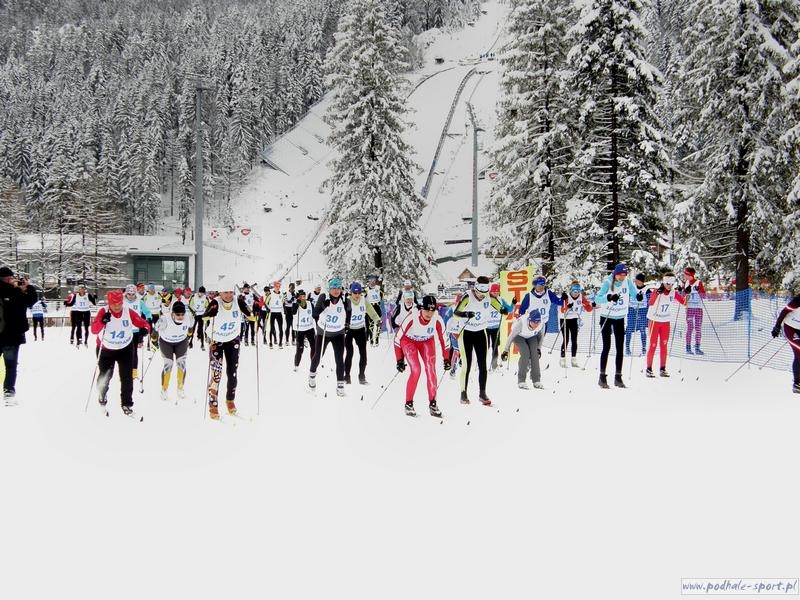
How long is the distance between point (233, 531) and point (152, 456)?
276 cm

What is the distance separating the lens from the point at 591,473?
636 centimetres

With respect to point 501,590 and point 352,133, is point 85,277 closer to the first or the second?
point 352,133

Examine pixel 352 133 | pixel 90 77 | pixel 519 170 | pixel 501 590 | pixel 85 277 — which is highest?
pixel 90 77

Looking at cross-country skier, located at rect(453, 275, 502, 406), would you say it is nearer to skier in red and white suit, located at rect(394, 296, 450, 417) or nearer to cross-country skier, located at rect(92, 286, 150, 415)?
skier in red and white suit, located at rect(394, 296, 450, 417)

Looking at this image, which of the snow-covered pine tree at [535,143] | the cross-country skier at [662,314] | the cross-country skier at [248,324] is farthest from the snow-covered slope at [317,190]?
the cross-country skier at [662,314]

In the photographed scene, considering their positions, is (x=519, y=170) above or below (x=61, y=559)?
above

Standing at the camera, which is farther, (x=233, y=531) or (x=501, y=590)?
(x=233, y=531)

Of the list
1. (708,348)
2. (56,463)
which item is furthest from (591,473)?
(708,348)

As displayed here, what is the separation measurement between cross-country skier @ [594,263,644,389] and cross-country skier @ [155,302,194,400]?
7334 millimetres

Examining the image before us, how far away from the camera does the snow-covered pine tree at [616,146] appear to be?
2364 cm

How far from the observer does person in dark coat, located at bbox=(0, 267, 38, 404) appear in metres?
9.93

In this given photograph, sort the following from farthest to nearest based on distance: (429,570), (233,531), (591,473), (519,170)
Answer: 1. (519,170)
2. (591,473)
3. (233,531)
4. (429,570)

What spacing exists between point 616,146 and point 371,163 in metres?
11.9

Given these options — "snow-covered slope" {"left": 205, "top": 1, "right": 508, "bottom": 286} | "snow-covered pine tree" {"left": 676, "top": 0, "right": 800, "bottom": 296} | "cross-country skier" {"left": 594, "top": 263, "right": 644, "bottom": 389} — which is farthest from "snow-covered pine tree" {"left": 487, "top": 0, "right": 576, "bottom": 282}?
"snow-covered slope" {"left": 205, "top": 1, "right": 508, "bottom": 286}
